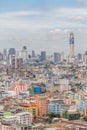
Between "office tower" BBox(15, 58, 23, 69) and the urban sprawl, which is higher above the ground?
"office tower" BBox(15, 58, 23, 69)

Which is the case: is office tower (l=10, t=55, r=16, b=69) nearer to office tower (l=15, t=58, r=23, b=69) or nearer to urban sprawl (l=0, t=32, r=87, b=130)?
urban sprawl (l=0, t=32, r=87, b=130)

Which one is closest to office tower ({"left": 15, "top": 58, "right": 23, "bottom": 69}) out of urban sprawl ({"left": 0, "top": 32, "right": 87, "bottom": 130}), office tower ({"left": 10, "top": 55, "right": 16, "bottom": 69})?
urban sprawl ({"left": 0, "top": 32, "right": 87, "bottom": 130})

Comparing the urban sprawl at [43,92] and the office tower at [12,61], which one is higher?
the office tower at [12,61]

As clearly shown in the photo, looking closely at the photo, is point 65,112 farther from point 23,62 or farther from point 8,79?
point 23,62

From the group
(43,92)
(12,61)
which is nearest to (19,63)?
(12,61)

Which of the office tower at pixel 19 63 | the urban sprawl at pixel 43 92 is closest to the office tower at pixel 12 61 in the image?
the urban sprawl at pixel 43 92

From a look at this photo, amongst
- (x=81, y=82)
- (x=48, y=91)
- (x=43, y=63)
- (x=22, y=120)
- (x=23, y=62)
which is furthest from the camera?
(x=43, y=63)

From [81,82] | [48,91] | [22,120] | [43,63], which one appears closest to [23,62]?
[43,63]

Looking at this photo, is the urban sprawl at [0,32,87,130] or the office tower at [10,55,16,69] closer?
the urban sprawl at [0,32,87,130]

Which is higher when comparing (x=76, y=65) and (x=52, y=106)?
(x=76, y=65)

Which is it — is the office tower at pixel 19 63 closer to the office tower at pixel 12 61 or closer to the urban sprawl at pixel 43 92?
the urban sprawl at pixel 43 92

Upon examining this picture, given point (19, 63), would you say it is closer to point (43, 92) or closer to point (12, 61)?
point (12, 61)
